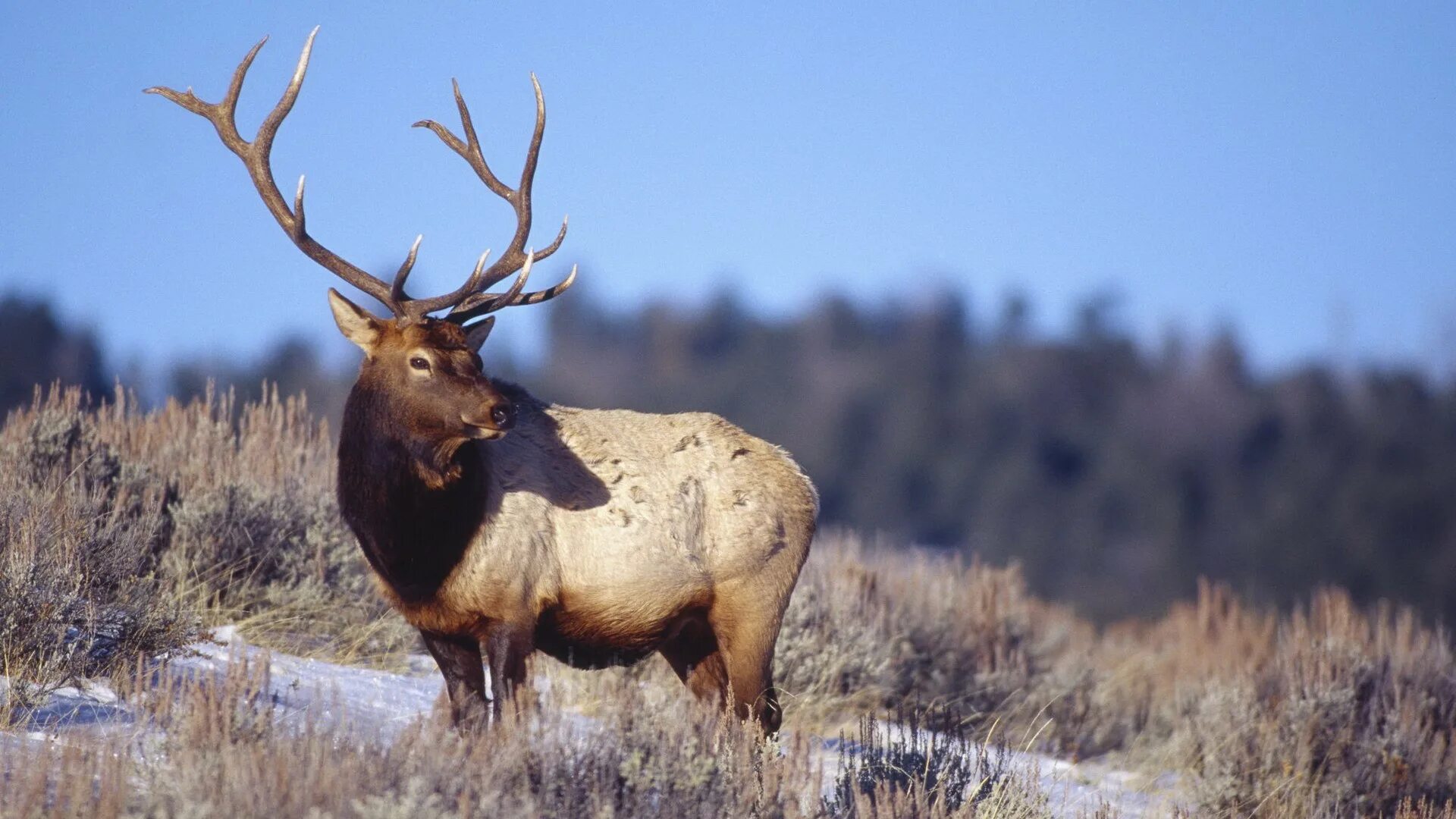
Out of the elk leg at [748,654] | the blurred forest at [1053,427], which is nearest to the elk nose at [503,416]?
the elk leg at [748,654]

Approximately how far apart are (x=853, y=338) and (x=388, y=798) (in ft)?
198

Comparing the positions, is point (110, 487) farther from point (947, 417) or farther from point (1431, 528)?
point (947, 417)

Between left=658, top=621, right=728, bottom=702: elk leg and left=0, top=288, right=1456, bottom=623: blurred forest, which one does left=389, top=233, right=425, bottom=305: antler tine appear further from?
left=0, top=288, right=1456, bottom=623: blurred forest

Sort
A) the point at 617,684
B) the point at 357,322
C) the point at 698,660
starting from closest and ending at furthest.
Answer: the point at 357,322 < the point at 698,660 < the point at 617,684

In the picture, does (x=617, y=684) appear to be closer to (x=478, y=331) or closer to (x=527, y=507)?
(x=527, y=507)

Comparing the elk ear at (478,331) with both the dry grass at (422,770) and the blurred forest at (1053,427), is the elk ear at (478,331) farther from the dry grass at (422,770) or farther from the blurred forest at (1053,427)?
the blurred forest at (1053,427)

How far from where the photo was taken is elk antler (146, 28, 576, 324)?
6172 mm

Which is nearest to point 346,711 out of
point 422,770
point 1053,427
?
point 422,770

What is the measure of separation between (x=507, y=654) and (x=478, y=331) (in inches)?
55.2

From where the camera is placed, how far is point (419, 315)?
6.10m

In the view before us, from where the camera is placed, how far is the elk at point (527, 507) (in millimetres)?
5742

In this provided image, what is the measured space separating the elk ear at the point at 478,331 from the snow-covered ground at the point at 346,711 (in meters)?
1.49

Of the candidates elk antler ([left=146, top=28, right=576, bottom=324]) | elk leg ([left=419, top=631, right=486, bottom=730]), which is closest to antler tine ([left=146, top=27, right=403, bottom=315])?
elk antler ([left=146, top=28, right=576, bottom=324])

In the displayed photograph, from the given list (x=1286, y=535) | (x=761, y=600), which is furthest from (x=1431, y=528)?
(x=761, y=600)
